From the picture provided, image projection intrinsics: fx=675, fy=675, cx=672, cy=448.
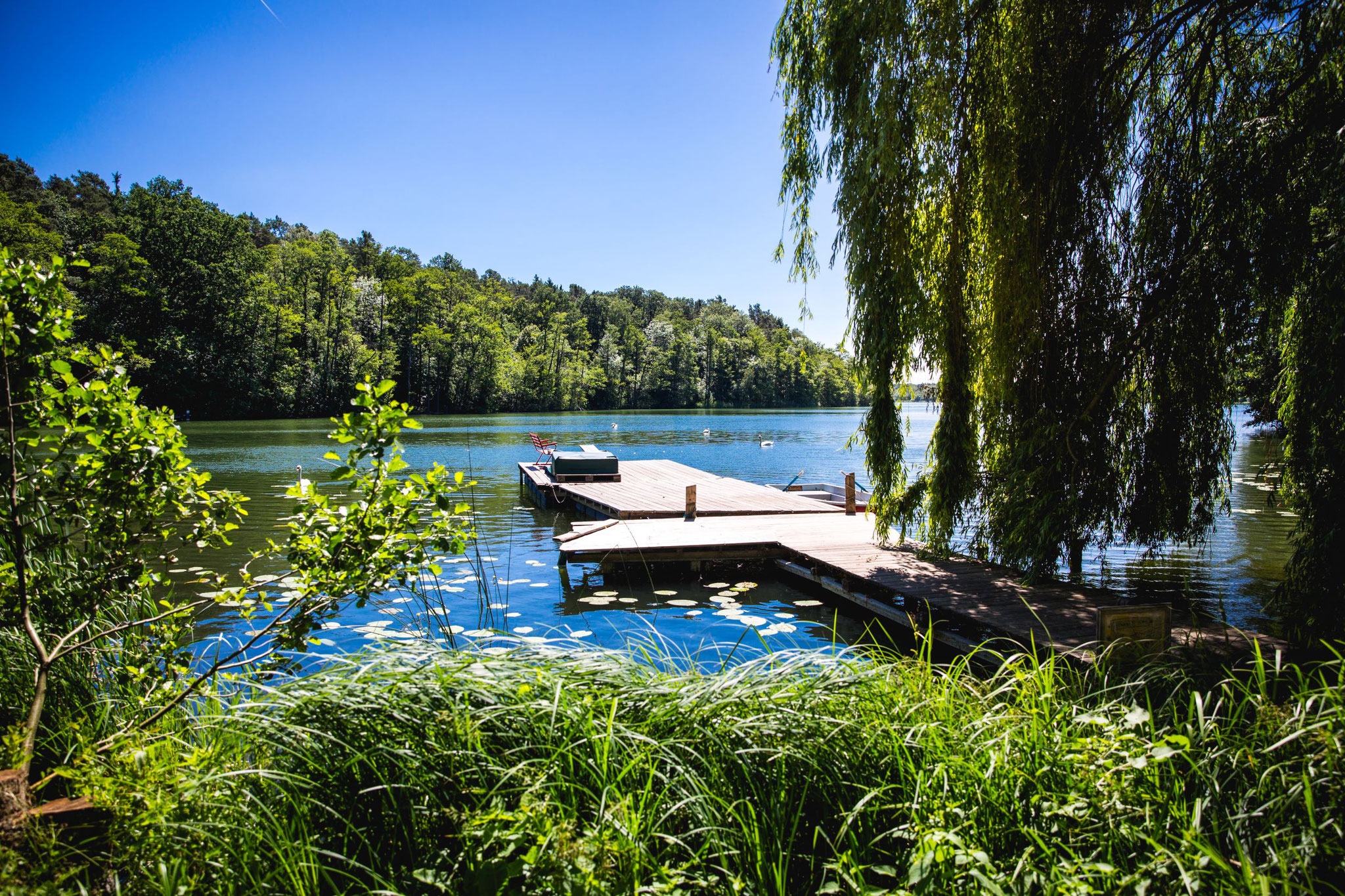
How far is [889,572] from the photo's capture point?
7227mm

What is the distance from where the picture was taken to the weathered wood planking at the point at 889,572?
5109mm

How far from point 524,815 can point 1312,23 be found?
6.84 m

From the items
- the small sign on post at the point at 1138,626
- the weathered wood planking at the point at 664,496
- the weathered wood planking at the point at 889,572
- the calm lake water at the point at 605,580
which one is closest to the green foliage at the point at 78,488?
the calm lake water at the point at 605,580

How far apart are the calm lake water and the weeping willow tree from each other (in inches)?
42.1

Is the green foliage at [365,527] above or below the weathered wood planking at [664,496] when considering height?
above

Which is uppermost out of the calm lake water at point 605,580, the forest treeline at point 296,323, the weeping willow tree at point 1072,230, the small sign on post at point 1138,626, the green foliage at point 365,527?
the forest treeline at point 296,323

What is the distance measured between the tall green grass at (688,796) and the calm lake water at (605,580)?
500 millimetres

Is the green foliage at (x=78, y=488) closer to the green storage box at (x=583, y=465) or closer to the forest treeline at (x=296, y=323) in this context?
the green storage box at (x=583, y=465)

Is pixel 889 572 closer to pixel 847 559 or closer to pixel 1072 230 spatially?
pixel 847 559

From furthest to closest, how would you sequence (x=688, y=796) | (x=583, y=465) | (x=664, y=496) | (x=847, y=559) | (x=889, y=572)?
(x=583, y=465), (x=664, y=496), (x=847, y=559), (x=889, y=572), (x=688, y=796)

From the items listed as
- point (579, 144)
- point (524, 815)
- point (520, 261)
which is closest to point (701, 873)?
point (524, 815)

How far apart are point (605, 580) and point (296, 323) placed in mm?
53869

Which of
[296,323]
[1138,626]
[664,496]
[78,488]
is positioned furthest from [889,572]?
[296,323]

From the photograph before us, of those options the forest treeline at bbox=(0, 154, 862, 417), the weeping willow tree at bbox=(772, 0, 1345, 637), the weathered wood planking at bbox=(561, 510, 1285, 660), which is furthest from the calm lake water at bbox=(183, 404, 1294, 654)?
the forest treeline at bbox=(0, 154, 862, 417)
